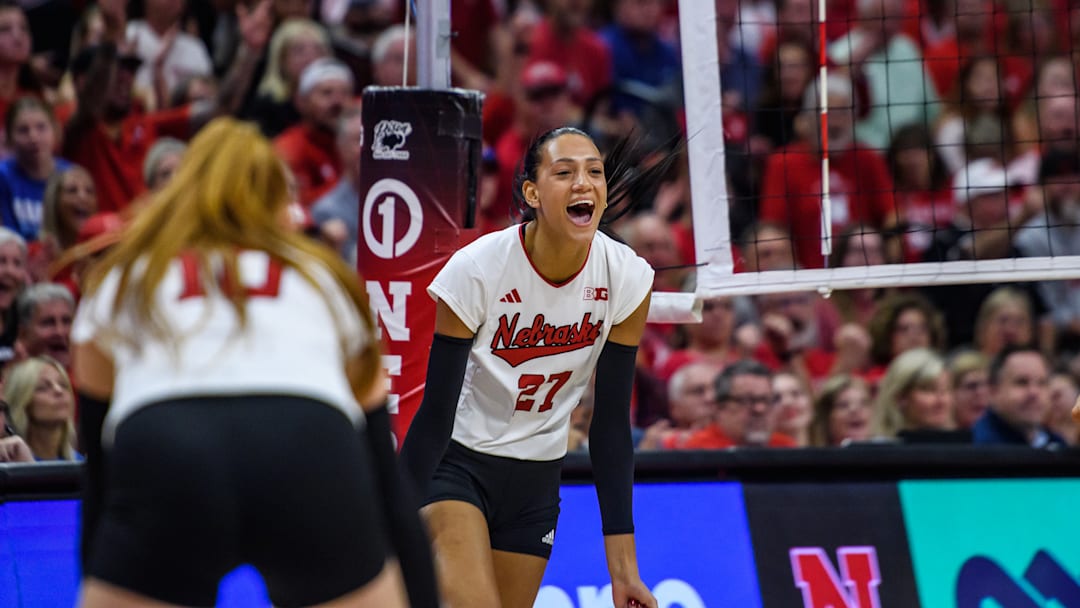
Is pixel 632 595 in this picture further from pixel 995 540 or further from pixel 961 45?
pixel 961 45

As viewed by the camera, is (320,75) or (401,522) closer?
(401,522)

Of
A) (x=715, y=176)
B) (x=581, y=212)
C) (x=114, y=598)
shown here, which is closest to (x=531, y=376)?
(x=581, y=212)

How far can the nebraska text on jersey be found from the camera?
4.43 metres

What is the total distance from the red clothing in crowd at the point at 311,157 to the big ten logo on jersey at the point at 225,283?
5810 mm

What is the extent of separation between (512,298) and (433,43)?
3.81 feet

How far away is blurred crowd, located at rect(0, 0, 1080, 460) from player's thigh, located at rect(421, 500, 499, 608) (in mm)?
1227

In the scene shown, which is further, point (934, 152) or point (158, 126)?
point (934, 152)

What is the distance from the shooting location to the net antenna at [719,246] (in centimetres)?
564

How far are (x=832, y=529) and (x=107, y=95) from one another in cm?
457

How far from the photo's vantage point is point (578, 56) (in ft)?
33.6

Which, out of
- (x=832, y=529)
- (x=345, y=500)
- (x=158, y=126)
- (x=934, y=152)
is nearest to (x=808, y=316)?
(x=934, y=152)

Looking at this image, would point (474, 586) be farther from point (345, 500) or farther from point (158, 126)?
point (158, 126)

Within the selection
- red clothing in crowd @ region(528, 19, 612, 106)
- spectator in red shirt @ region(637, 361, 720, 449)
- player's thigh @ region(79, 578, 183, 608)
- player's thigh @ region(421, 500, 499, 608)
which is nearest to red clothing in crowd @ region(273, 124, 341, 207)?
red clothing in crowd @ region(528, 19, 612, 106)

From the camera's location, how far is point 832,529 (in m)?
5.72
